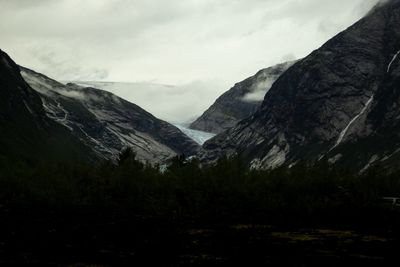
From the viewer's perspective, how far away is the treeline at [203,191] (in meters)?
129

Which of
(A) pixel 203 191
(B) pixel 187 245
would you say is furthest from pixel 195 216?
(B) pixel 187 245

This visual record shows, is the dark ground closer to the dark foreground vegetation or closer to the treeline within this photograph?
the dark foreground vegetation

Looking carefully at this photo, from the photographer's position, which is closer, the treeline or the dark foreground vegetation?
the dark foreground vegetation

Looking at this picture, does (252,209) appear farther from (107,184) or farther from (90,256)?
(90,256)

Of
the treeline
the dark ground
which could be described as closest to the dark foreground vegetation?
the dark ground

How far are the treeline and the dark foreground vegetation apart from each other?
29 cm

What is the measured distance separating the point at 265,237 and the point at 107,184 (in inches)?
3423

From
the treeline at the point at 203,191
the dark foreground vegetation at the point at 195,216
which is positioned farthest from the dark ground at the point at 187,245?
the treeline at the point at 203,191

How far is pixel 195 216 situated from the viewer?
373ft

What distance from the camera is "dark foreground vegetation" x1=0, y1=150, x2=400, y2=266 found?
169 ft

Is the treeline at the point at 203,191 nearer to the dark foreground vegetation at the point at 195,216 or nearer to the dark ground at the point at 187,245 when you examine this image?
the dark foreground vegetation at the point at 195,216

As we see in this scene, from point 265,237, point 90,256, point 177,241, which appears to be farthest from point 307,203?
point 90,256

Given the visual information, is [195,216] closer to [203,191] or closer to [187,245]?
[203,191]

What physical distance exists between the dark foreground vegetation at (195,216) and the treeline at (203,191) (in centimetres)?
29
